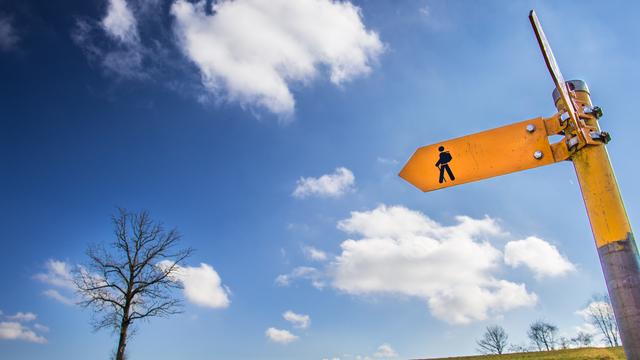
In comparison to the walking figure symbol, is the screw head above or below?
below

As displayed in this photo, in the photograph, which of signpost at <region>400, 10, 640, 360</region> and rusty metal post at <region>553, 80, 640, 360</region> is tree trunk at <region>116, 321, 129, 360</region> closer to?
signpost at <region>400, 10, 640, 360</region>

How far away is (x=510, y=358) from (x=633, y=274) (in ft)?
93.5

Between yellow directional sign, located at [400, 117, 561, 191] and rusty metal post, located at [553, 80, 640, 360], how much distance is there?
244 mm

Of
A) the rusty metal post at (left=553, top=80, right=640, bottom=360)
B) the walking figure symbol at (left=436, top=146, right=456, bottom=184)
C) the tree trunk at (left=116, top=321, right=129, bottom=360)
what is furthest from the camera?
the tree trunk at (left=116, top=321, right=129, bottom=360)

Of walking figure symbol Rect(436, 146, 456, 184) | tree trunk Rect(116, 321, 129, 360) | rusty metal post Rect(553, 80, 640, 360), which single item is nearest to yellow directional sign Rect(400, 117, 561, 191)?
walking figure symbol Rect(436, 146, 456, 184)

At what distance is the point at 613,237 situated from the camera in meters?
2.03

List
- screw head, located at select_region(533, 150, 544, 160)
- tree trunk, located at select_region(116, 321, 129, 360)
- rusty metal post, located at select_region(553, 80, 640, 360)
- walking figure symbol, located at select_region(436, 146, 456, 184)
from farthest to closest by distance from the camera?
tree trunk, located at select_region(116, 321, 129, 360) → walking figure symbol, located at select_region(436, 146, 456, 184) → screw head, located at select_region(533, 150, 544, 160) → rusty metal post, located at select_region(553, 80, 640, 360)

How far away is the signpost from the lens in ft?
6.36

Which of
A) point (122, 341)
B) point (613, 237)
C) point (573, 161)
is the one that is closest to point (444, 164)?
point (573, 161)

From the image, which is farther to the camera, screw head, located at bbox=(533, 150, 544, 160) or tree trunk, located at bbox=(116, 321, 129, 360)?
tree trunk, located at bbox=(116, 321, 129, 360)

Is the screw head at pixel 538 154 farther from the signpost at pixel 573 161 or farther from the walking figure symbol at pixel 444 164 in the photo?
the walking figure symbol at pixel 444 164

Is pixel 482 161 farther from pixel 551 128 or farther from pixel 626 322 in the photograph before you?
pixel 626 322

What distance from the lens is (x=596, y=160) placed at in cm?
217

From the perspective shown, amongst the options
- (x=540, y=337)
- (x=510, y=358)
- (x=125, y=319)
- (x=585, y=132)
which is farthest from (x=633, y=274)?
(x=540, y=337)
